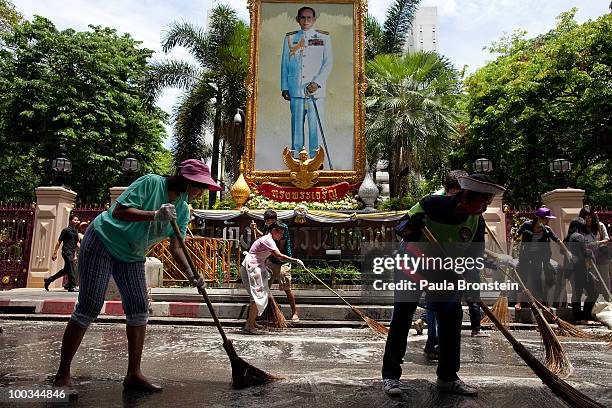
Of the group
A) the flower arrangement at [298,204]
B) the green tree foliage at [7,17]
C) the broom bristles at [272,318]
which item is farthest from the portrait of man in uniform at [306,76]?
the green tree foliage at [7,17]

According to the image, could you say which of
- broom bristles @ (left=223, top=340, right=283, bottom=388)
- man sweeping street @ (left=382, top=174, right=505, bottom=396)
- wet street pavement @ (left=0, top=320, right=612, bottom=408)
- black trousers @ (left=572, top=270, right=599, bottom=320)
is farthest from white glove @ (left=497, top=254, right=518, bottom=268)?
black trousers @ (left=572, top=270, right=599, bottom=320)

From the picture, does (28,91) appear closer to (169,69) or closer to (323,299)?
(169,69)

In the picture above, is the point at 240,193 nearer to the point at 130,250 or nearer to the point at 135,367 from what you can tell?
the point at 130,250

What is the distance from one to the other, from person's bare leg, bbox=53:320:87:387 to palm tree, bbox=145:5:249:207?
1888 centimetres

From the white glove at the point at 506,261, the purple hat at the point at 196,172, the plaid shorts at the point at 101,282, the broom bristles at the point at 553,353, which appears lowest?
the broom bristles at the point at 553,353

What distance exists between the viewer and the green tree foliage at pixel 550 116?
19703 millimetres

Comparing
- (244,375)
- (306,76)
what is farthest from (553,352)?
(306,76)

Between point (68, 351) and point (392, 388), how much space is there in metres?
2.09

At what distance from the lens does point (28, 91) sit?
2144cm

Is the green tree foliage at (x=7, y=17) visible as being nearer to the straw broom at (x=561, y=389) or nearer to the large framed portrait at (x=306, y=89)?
the large framed portrait at (x=306, y=89)

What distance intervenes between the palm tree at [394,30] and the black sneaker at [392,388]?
74.4ft

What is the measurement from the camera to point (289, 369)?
14.0 feet

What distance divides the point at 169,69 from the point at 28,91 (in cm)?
594

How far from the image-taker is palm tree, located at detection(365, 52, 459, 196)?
769 inches
